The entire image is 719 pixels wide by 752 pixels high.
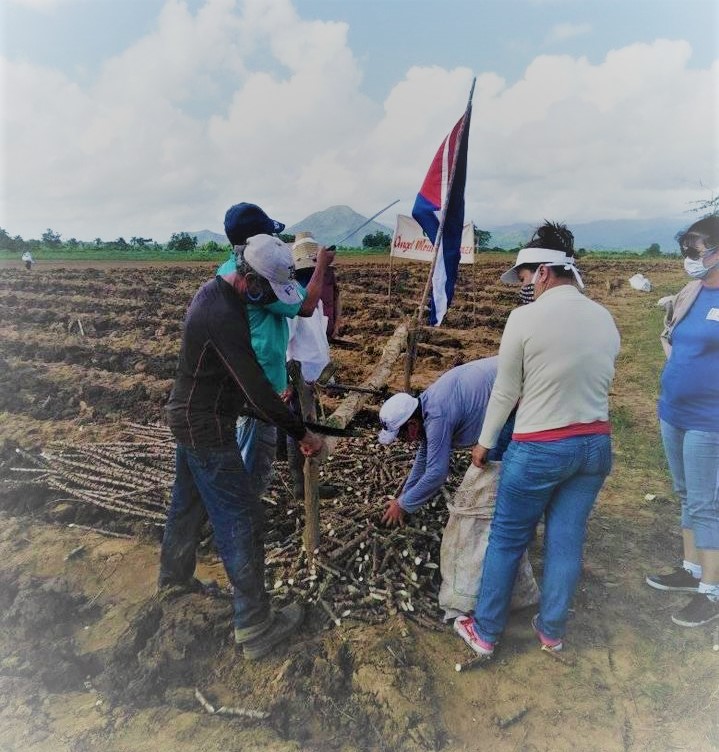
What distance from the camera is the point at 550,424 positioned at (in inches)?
102

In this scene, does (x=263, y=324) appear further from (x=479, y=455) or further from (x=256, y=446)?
(x=479, y=455)

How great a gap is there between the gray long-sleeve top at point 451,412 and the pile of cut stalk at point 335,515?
64 centimetres

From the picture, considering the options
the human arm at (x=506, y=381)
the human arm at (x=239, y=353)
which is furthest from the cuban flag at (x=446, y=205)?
the human arm at (x=239, y=353)

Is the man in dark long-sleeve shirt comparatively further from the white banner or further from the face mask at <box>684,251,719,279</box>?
the white banner

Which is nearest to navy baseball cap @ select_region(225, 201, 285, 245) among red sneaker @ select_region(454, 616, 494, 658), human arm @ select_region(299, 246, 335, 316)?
human arm @ select_region(299, 246, 335, 316)

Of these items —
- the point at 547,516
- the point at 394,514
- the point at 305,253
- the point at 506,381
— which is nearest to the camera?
the point at 506,381

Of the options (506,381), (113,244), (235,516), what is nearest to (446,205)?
(506,381)

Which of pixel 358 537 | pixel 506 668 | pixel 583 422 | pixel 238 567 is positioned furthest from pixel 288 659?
pixel 583 422

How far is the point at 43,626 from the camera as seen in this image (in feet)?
11.4

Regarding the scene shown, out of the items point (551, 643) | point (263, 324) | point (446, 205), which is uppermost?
point (446, 205)

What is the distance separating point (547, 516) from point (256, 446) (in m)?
1.77

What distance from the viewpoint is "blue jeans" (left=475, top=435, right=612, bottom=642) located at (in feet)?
8.64

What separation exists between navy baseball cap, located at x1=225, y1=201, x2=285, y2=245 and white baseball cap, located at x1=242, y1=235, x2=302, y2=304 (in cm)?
50

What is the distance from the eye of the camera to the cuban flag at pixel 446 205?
4258 millimetres
